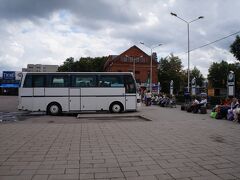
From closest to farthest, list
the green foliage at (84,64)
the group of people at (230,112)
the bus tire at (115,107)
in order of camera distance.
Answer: the group of people at (230,112), the bus tire at (115,107), the green foliage at (84,64)

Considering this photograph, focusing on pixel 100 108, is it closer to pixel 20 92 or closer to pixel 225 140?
pixel 20 92

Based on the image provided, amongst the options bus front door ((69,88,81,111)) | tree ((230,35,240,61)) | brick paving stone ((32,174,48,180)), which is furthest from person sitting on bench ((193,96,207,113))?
tree ((230,35,240,61))

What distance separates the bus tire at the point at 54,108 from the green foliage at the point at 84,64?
73634 mm

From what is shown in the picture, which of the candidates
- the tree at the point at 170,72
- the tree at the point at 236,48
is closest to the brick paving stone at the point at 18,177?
the tree at the point at 236,48

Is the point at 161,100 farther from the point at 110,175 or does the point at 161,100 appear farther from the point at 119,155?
the point at 110,175

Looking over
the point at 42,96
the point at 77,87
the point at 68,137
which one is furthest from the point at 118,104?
the point at 68,137

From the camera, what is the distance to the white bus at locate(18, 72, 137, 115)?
21.5m

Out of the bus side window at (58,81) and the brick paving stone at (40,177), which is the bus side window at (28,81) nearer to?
the bus side window at (58,81)

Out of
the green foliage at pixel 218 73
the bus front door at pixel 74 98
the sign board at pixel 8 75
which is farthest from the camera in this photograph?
the green foliage at pixel 218 73

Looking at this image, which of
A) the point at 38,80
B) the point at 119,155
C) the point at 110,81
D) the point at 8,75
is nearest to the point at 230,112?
the point at 110,81

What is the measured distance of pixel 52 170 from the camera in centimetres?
604

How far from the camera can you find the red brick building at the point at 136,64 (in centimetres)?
8940

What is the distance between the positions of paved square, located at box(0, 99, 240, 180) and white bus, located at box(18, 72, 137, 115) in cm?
1049

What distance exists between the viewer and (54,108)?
21.8 m
